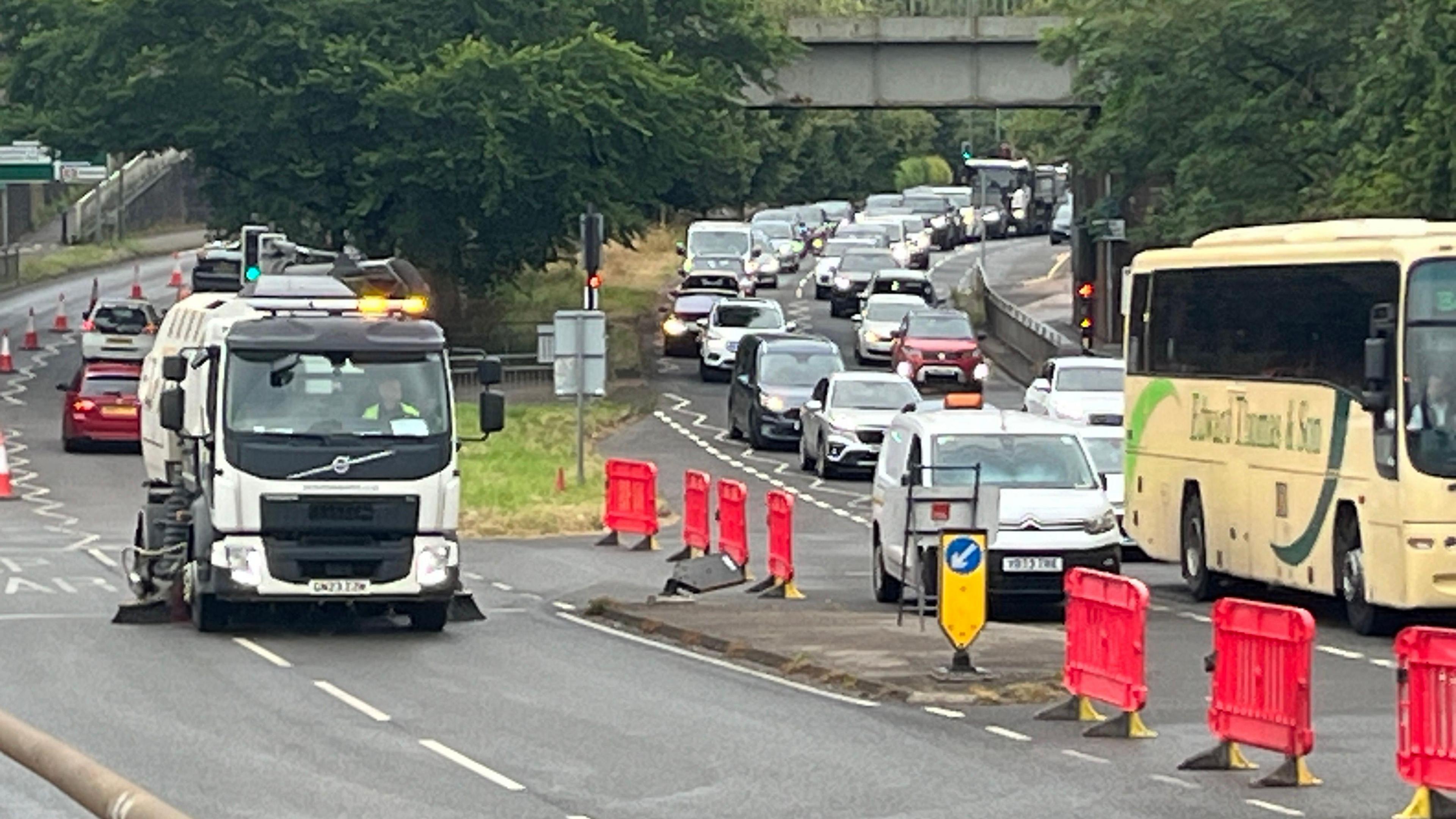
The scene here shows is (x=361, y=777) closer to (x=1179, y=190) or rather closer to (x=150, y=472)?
(x=150, y=472)

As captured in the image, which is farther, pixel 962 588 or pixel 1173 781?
pixel 962 588

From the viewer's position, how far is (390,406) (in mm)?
23766

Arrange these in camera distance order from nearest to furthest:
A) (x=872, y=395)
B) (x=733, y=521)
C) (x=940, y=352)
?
(x=733, y=521), (x=872, y=395), (x=940, y=352)

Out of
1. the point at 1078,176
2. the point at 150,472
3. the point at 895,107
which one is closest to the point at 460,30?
the point at 895,107

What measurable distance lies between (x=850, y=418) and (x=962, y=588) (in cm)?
2423

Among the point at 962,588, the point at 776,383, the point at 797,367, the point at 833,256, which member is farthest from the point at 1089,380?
the point at 833,256

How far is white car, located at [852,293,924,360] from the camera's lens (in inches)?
2495

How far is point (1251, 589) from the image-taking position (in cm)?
2811

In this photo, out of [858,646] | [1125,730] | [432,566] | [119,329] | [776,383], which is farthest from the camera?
[119,329]

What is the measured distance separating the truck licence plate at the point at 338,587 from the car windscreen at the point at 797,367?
25.6 metres

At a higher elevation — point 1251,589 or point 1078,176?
point 1078,176

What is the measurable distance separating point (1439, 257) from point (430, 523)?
8.24 metres

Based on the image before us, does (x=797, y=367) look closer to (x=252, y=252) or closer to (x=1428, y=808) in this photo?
(x=252, y=252)

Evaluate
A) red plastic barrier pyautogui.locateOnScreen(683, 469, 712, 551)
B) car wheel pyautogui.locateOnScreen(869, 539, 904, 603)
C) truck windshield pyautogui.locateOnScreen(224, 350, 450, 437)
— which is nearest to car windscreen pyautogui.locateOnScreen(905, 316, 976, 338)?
red plastic barrier pyautogui.locateOnScreen(683, 469, 712, 551)
